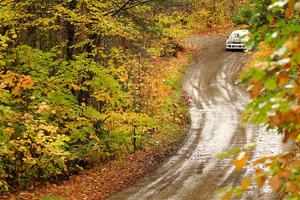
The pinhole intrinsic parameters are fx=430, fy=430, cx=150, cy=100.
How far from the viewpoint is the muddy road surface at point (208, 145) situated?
12.5 meters

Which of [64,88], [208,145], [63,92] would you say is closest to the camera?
[64,88]

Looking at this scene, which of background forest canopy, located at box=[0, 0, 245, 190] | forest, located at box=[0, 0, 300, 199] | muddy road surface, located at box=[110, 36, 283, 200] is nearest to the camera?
forest, located at box=[0, 0, 300, 199]

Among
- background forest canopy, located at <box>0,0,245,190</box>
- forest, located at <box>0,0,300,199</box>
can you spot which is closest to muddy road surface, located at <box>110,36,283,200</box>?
forest, located at <box>0,0,300,199</box>

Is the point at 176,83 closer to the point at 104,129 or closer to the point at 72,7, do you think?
the point at 104,129

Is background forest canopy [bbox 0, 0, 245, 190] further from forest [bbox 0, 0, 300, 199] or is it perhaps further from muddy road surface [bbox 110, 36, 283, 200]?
muddy road surface [bbox 110, 36, 283, 200]

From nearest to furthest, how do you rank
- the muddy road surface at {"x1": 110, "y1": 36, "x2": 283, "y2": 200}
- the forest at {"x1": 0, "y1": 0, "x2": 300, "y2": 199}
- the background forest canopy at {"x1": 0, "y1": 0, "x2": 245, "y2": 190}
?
the forest at {"x1": 0, "y1": 0, "x2": 300, "y2": 199} < the background forest canopy at {"x1": 0, "y1": 0, "x2": 245, "y2": 190} < the muddy road surface at {"x1": 110, "y1": 36, "x2": 283, "y2": 200}

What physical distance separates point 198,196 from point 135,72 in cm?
1089

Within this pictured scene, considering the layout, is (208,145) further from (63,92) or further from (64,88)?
(64,88)

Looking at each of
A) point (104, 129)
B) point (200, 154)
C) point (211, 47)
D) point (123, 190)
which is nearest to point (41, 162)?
point (123, 190)

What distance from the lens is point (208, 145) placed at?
58.0ft

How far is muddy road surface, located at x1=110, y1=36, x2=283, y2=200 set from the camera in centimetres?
1252

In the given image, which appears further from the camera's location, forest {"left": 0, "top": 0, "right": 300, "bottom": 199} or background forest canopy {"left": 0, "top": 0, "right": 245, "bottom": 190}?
background forest canopy {"left": 0, "top": 0, "right": 245, "bottom": 190}

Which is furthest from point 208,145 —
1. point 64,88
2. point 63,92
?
point 64,88

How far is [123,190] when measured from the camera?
42.4ft
